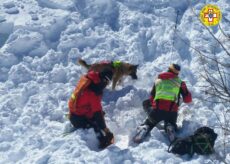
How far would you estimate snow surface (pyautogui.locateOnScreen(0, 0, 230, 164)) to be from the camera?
673 cm

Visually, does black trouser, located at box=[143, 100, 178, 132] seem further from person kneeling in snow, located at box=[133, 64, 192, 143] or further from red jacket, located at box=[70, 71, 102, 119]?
red jacket, located at box=[70, 71, 102, 119]

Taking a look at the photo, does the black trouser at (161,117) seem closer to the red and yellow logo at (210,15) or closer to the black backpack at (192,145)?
the black backpack at (192,145)

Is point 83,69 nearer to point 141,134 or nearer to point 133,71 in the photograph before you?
point 133,71

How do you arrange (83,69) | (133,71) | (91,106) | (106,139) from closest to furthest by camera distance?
(106,139) < (91,106) < (133,71) < (83,69)

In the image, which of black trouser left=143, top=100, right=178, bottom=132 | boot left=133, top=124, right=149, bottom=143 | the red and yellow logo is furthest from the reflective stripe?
the red and yellow logo

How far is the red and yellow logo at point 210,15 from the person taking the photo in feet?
29.9

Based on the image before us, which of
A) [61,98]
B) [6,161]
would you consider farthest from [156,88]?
[6,161]

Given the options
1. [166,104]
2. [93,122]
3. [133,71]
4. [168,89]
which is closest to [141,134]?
[166,104]

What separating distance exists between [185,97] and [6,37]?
3.84m

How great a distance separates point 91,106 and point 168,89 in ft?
4.21

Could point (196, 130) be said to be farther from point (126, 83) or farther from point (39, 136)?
point (39, 136)

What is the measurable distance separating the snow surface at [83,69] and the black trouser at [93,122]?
5.0 inches

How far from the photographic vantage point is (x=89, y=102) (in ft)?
23.1

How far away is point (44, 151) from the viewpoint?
6621 millimetres
